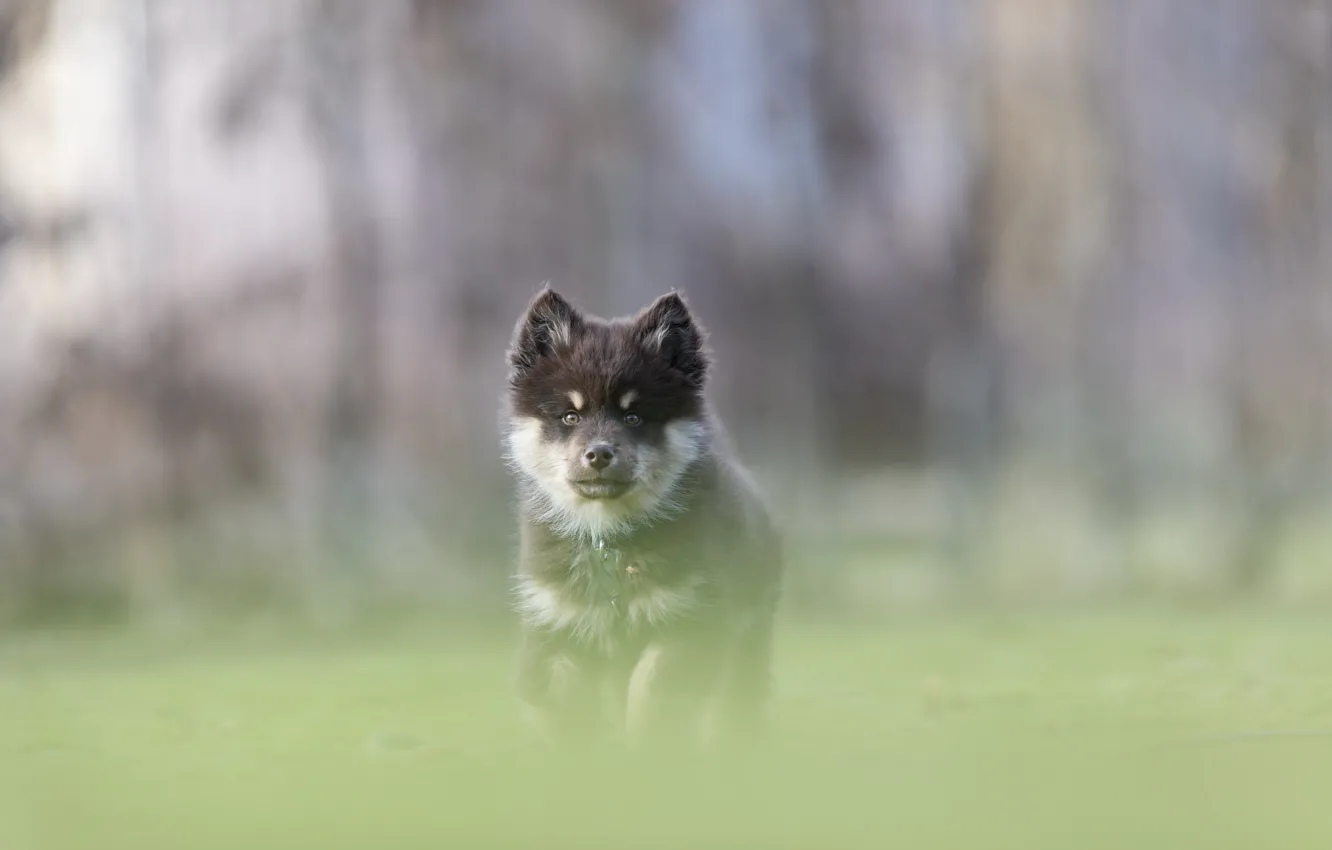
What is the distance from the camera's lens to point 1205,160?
6.79 meters

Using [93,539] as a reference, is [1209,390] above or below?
above

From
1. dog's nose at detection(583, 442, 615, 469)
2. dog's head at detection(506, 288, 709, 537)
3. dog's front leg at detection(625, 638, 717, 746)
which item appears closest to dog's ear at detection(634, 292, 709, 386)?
dog's head at detection(506, 288, 709, 537)

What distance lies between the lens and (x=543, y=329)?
3.24m

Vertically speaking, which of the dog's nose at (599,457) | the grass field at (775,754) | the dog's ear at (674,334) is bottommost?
the grass field at (775,754)

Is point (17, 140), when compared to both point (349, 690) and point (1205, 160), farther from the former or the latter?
point (1205, 160)

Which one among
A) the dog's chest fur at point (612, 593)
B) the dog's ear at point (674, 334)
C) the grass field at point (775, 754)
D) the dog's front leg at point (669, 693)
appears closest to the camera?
the grass field at point (775, 754)

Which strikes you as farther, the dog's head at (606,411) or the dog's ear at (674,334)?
the dog's ear at (674,334)

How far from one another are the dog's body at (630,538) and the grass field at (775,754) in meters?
0.20

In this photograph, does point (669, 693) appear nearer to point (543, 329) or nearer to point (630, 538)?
point (630, 538)

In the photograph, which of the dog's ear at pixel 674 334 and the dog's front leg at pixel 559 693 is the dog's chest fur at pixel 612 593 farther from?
the dog's ear at pixel 674 334

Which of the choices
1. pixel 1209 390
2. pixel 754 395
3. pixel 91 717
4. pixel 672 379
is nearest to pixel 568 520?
pixel 672 379

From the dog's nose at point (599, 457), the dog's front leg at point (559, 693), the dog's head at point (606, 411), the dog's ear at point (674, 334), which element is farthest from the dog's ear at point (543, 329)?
the dog's front leg at point (559, 693)

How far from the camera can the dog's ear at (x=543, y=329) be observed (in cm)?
320

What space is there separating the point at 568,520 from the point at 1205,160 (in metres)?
4.84
